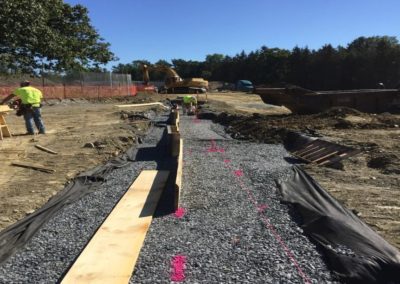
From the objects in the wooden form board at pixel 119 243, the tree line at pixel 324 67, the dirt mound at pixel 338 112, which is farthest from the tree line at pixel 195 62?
the wooden form board at pixel 119 243

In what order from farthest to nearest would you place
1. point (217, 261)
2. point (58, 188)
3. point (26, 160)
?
point (26, 160) → point (58, 188) → point (217, 261)

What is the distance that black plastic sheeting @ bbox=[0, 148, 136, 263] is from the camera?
5.52 meters

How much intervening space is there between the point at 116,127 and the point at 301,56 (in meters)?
68.2

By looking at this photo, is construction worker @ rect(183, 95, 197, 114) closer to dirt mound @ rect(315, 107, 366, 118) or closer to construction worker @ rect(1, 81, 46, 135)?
dirt mound @ rect(315, 107, 366, 118)

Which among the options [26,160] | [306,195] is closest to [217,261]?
→ [306,195]

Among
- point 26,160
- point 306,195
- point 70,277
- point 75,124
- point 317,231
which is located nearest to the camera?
point 70,277

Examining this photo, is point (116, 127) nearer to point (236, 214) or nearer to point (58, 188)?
point (58, 188)

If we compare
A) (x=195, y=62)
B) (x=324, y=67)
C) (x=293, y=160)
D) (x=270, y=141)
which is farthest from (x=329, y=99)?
(x=195, y=62)

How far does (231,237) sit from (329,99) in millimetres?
14744

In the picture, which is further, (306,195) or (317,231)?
(306,195)

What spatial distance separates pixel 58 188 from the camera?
27.0ft

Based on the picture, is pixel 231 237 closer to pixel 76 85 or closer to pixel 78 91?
pixel 78 91

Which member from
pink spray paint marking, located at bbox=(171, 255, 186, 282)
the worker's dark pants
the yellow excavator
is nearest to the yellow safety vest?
the worker's dark pants

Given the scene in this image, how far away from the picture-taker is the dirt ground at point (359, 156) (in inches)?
261
